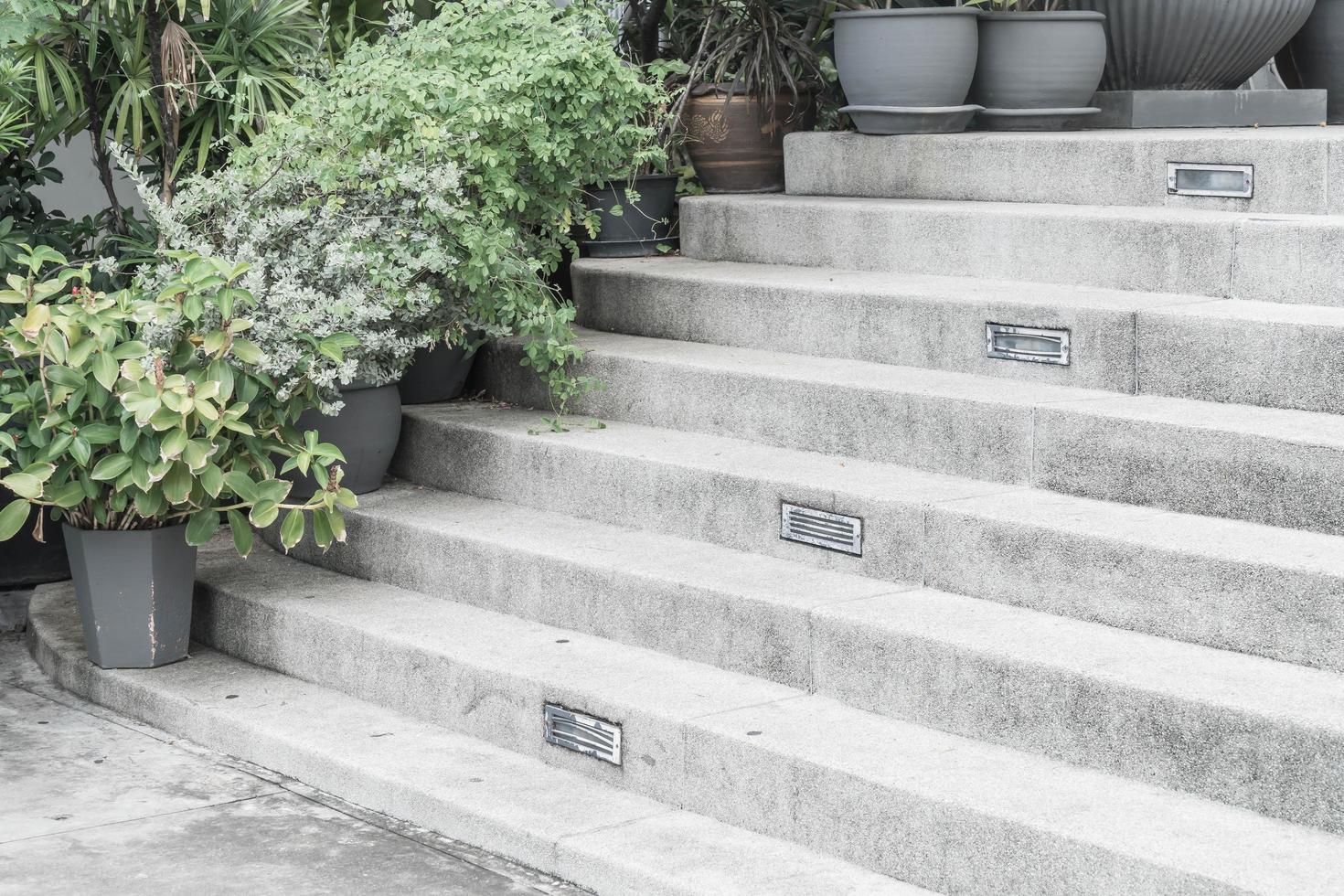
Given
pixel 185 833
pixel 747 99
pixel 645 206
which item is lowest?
pixel 185 833

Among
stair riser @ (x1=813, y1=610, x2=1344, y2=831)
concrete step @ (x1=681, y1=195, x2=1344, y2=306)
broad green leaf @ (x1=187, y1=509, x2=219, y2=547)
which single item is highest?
concrete step @ (x1=681, y1=195, x2=1344, y2=306)

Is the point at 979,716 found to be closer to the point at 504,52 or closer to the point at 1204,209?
the point at 1204,209

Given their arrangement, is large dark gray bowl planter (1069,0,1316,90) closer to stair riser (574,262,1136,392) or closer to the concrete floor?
stair riser (574,262,1136,392)

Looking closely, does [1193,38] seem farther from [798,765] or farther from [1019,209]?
[798,765]

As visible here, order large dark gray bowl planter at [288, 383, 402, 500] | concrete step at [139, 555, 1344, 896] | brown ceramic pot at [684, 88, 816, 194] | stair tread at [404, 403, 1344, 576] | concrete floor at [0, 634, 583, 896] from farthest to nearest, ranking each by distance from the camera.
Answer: brown ceramic pot at [684, 88, 816, 194]
large dark gray bowl planter at [288, 383, 402, 500]
concrete floor at [0, 634, 583, 896]
stair tread at [404, 403, 1344, 576]
concrete step at [139, 555, 1344, 896]

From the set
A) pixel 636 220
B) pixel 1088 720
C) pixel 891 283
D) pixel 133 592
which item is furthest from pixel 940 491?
pixel 636 220

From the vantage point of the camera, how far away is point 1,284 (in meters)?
5.38

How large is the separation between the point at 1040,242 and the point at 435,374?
201cm

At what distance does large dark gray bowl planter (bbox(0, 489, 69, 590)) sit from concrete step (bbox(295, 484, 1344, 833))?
1.58 meters

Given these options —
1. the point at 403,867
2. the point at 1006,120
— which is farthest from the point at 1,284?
the point at 1006,120

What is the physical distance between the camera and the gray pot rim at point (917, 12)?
5.44 meters

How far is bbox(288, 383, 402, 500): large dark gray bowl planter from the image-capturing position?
489 centimetres

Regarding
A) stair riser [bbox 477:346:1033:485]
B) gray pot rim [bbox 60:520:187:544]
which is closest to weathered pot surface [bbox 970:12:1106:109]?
stair riser [bbox 477:346:1033:485]

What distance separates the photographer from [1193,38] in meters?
5.54
